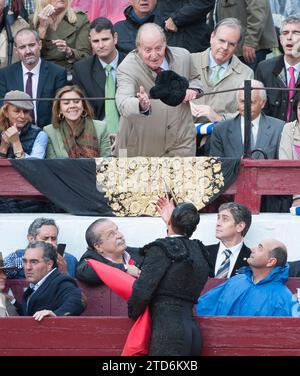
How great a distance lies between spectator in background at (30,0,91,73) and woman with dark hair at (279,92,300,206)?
7.36 ft

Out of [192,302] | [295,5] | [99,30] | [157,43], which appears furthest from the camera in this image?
[295,5]

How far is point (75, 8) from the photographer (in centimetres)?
1576

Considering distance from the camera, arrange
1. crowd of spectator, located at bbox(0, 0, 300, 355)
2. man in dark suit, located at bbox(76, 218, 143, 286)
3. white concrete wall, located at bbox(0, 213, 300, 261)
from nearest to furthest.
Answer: crowd of spectator, located at bbox(0, 0, 300, 355), man in dark suit, located at bbox(76, 218, 143, 286), white concrete wall, located at bbox(0, 213, 300, 261)

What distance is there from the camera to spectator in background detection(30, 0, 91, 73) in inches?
565

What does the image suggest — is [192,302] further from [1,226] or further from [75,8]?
[75,8]

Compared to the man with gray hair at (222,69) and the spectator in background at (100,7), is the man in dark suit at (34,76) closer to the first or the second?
the man with gray hair at (222,69)

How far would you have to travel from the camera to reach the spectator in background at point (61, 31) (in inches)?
565

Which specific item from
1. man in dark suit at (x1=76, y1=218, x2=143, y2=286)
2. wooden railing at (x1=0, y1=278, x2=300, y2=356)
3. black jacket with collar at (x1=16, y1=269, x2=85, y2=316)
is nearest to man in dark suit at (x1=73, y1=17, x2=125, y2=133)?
man in dark suit at (x1=76, y1=218, x2=143, y2=286)

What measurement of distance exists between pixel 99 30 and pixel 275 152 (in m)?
1.84

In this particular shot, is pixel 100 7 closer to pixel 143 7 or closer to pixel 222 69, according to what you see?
pixel 143 7

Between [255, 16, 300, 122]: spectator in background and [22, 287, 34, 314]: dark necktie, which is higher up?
[255, 16, 300, 122]: spectator in background

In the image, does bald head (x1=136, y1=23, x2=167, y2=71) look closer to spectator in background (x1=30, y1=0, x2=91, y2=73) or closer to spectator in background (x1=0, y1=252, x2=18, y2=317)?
spectator in background (x1=30, y1=0, x2=91, y2=73)

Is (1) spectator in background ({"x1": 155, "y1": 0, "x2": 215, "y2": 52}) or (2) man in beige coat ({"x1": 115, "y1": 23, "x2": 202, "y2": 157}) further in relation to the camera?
(1) spectator in background ({"x1": 155, "y1": 0, "x2": 215, "y2": 52})

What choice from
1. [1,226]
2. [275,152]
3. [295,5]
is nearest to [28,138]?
[1,226]
